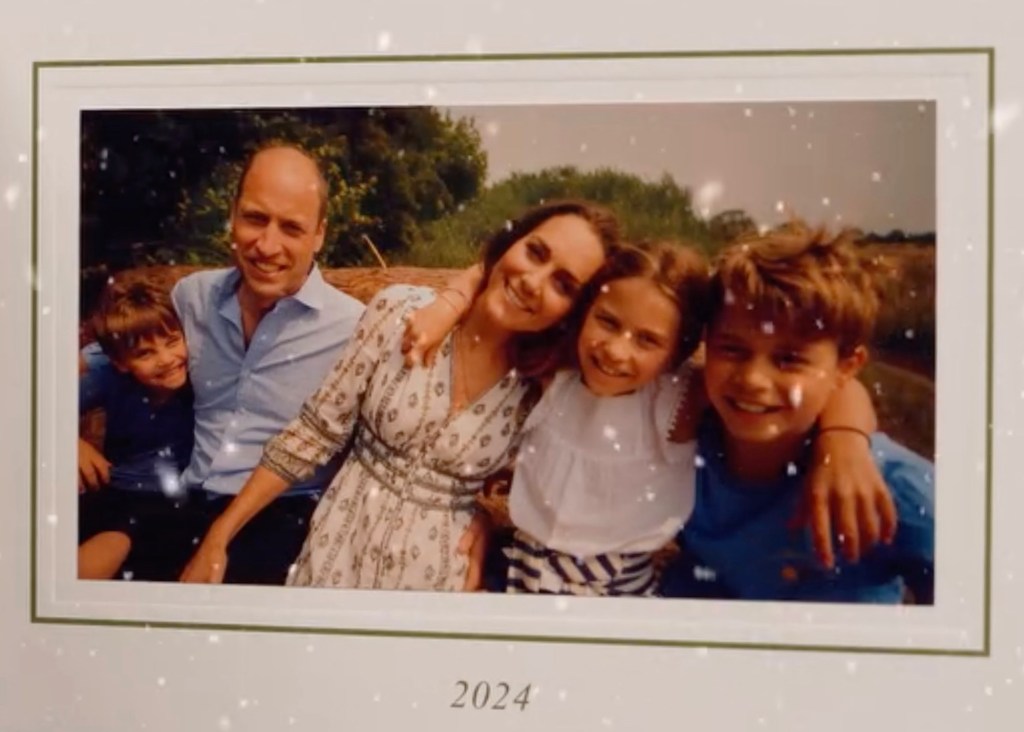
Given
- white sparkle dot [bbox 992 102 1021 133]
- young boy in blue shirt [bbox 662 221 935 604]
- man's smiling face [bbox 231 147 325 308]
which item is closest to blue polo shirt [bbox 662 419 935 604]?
young boy in blue shirt [bbox 662 221 935 604]

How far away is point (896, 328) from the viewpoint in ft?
3.01

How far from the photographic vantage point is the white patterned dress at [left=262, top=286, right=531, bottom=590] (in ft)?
3.14

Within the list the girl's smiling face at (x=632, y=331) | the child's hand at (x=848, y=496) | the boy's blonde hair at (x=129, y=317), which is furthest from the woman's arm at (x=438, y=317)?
the child's hand at (x=848, y=496)

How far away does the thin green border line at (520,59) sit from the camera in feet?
3.01

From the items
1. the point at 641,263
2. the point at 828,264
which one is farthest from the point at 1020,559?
the point at 641,263

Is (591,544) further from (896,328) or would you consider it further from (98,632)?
(98,632)

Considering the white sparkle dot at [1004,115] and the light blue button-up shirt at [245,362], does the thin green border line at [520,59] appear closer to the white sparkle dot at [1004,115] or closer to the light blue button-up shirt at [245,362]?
the white sparkle dot at [1004,115]

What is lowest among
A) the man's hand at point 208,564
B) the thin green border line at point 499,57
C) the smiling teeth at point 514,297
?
the man's hand at point 208,564

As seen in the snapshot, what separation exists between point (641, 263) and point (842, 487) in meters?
0.24

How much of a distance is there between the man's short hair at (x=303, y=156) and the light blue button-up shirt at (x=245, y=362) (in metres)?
0.06

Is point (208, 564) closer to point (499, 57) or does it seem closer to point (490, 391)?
point (490, 391)

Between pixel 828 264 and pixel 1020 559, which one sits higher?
pixel 828 264

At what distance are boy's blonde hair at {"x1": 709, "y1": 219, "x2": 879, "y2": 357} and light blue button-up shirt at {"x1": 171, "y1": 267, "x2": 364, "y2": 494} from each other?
1.05ft

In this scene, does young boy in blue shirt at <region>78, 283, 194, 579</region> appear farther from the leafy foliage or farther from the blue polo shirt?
the blue polo shirt
